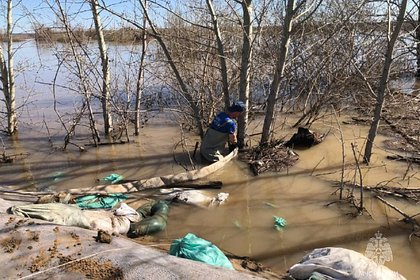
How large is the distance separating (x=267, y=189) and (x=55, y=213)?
2.84 meters

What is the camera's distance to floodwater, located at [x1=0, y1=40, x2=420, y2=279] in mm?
4012

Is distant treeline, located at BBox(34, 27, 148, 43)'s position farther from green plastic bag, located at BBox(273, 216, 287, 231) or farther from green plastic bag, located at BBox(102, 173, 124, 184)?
green plastic bag, located at BBox(273, 216, 287, 231)

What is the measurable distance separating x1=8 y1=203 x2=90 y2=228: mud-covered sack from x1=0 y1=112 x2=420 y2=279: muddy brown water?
0.91m

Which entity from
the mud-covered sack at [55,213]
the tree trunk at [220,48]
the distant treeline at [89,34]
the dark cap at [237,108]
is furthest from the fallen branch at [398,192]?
the distant treeline at [89,34]

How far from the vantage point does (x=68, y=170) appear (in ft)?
21.2

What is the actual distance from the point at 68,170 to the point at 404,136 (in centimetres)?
618

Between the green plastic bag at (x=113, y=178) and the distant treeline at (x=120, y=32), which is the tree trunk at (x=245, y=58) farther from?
Answer: the green plastic bag at (x=113, y=178)

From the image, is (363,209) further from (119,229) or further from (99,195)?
(99,195)

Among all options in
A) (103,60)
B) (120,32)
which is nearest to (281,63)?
(103,60)

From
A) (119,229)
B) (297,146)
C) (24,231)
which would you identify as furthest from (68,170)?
(297,146)

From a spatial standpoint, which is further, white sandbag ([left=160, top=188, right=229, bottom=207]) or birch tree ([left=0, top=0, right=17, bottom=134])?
birch tree ([left=0, top=0, right=17, bottom=134])

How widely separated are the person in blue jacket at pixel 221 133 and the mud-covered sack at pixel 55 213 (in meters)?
2.81

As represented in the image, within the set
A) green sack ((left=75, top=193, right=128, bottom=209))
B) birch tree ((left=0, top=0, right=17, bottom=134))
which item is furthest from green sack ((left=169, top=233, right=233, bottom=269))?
birch tree ((left=0, top=0, right=17, bottom=134))

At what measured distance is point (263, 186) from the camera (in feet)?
17.8
